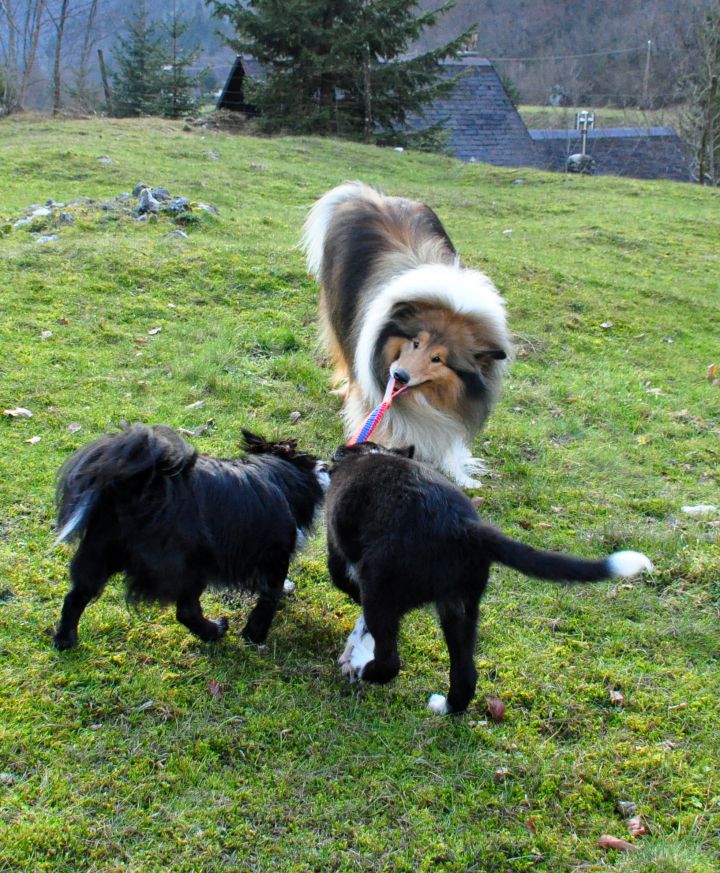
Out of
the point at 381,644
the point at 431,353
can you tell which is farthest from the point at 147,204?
the point at 381,644

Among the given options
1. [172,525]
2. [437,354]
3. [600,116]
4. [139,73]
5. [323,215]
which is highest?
[600,116]

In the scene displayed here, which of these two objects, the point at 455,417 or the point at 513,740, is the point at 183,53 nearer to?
the point at 455,417

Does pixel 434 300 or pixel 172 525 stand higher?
pixel 434 300

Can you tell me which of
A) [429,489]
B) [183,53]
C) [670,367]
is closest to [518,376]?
[670,367]

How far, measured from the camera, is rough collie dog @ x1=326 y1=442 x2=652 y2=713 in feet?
9.21

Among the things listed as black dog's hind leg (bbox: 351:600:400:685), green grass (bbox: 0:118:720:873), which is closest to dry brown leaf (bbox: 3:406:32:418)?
green grass (bbox: 0:118:720:873)

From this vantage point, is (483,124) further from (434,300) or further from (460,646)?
(460,646)

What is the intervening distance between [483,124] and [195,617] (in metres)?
26.5

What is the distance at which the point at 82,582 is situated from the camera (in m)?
3.03

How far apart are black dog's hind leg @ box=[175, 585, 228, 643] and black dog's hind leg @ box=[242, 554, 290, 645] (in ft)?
0.47

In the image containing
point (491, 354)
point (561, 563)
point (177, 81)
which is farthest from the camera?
point (177, 81)

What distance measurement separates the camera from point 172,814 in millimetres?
2551

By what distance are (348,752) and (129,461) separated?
134 centimetres

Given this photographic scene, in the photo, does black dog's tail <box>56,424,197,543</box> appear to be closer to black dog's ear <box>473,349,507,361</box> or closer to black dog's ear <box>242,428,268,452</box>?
black dog's ear <box>242,428,268,452</box>
